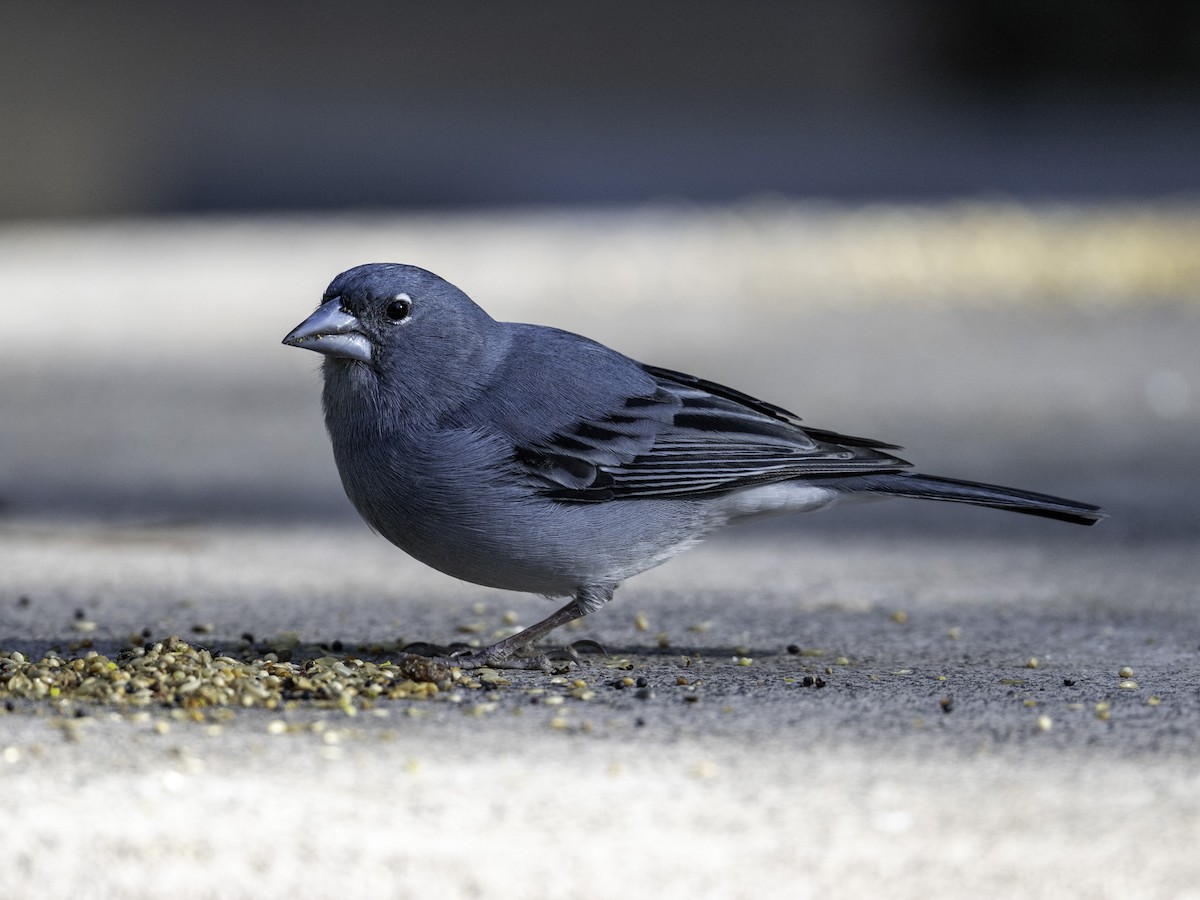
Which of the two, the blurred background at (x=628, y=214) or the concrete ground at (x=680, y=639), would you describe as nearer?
the concrete ground at (x=680, y=639)

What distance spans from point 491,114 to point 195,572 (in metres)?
19.8

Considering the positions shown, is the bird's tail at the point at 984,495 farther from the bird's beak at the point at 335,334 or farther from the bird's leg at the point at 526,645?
the bird's beak at the point at 335,334

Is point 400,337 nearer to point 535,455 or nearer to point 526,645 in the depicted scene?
point 535,455

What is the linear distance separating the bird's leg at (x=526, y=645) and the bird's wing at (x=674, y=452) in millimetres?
244

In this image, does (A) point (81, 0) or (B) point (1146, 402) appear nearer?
(B) point (1146, 402)

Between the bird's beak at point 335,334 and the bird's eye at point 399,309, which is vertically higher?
the bird's eye at point 399,309

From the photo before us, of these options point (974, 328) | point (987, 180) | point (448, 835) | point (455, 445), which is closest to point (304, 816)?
point (448, 835)

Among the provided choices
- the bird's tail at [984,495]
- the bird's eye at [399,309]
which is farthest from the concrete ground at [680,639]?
the bird's eye at [399,309]

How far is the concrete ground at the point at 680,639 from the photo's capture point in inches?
111

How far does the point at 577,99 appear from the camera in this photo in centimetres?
2614

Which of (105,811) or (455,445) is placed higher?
(455,445)

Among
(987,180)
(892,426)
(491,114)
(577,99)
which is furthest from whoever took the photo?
(577,99)

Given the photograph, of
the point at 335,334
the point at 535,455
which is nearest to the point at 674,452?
the point at 535,455

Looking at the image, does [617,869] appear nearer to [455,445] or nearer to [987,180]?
[455,445]
